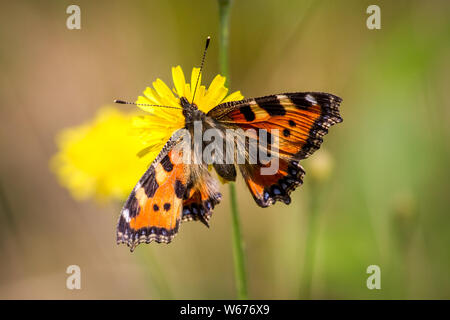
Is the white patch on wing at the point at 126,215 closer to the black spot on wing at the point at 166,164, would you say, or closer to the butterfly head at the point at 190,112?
the black spot on wing at the point at 166,164

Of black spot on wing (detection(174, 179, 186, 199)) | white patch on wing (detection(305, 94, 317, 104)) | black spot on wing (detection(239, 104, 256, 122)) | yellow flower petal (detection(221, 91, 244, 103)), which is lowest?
black spot on wing (detection(174, 179, 186, 199))

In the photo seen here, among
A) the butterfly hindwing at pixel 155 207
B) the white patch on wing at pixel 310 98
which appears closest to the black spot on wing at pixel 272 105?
the white patch on wing at pixel 310 98

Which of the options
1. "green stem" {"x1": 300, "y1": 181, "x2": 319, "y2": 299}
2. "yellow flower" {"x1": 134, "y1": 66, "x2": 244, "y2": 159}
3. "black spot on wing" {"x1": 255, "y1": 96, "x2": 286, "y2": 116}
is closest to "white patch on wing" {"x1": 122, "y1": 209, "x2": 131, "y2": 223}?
"yellow flower" {"x1": 134, "y1": 66, "x2": 244, "y2": 159}

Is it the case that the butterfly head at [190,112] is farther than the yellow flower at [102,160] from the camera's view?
No

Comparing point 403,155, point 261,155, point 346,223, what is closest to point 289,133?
point 261,155

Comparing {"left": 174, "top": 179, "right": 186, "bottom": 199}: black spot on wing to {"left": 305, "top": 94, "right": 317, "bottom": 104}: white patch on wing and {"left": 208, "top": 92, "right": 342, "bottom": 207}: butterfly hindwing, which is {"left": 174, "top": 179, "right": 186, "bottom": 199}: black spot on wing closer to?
{"left": 208, "top": 92, "right": 342, "bottom": 207}: butterfly hindwing

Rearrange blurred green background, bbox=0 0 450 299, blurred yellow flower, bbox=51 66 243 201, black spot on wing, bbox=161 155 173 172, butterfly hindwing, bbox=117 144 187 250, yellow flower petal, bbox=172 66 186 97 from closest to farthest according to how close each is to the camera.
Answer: butterfly hindwing, bbox=117 144 187 250
black spot on wing, bbox=161 155 173 172
yellow flower petal, bbox=172 66 186 97
blurred yellow flower, bbox=51 66 243 201
blurred green background, bbox=0 0 450 299

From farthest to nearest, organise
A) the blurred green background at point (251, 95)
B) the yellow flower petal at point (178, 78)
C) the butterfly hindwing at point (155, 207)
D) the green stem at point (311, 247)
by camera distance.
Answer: the blurred green background at point (251, 95), the green stem at point (311, 247), the yellow flower petal at point (178, 78), the butterfly hindwing at point (155, 207)
